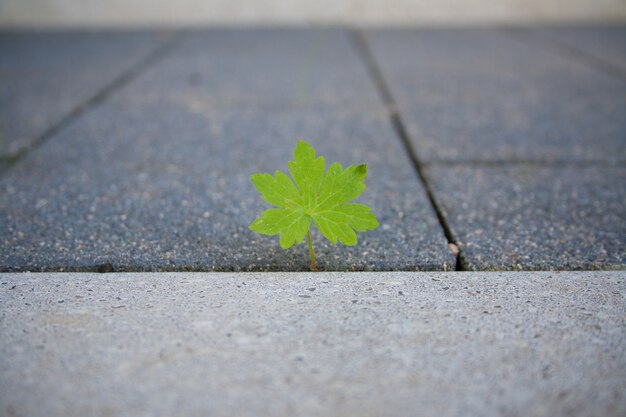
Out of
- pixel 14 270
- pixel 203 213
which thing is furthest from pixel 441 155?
pixel 14 270

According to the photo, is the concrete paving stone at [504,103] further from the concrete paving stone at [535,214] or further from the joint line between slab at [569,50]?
the concrete paving stone at [535,214]

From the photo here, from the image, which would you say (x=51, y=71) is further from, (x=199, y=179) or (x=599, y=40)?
(x=599, y=40)

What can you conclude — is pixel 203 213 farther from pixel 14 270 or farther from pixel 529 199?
pixel 529 199

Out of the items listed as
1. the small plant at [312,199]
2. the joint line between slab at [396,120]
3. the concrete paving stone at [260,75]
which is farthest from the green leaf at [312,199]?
the concrete paving stone at [260,75]

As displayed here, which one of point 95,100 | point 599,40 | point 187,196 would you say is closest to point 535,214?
point 187,196

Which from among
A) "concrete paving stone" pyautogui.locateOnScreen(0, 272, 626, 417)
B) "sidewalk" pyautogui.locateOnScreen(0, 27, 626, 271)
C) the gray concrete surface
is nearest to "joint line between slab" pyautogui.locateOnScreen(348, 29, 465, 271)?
"sidewalk" pyautogui.locateOnScreen(0, 27, 626, 271)
